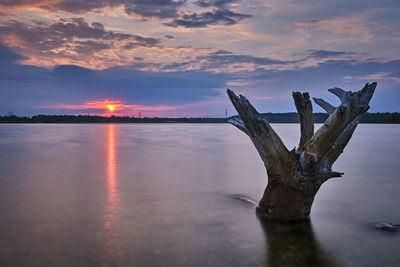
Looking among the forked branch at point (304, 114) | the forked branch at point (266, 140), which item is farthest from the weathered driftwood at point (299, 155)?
the forked branch at point (304, 114)

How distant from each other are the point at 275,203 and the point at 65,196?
4.70 m

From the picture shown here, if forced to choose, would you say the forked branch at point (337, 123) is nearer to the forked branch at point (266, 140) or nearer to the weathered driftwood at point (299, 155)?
the weathered driftwood at point (299, 155)

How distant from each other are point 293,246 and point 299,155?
1.67 m

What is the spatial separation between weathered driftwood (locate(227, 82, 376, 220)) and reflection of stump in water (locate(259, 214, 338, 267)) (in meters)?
0.36

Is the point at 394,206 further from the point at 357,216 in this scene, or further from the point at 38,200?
the point at 38,200

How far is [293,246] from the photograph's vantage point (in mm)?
4062

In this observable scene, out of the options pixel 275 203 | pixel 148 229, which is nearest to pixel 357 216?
pixel 275 203

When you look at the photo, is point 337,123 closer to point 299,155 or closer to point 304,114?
point 304,114

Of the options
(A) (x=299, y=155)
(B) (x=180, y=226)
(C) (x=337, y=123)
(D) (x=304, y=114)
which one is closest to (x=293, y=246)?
(A) (x=299, y=155)

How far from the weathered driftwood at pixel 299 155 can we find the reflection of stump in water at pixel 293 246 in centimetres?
36

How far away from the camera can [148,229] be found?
476cm

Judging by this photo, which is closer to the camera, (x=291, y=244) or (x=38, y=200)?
(x=291, y=244)

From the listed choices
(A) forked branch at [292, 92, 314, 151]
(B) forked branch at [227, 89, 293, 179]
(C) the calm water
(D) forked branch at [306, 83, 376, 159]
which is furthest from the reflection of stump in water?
(A) forked branch at [292, 92, 314, 151]

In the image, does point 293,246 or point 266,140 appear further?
point 266,140
